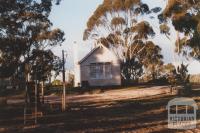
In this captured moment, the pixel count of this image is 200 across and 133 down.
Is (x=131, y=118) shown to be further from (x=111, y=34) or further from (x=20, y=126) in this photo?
(x=111, y=34)

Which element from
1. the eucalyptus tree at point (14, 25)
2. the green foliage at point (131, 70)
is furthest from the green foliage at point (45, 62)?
the green foliage at point (131, 70)

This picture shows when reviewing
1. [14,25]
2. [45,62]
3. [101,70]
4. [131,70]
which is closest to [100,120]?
[14,25]

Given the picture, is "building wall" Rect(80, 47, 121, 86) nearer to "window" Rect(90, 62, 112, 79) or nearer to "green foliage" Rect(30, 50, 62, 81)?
"window" Rect(90, 62, 112, 79)

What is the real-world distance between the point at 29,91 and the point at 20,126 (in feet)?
17.2

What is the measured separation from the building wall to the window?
1.16 ft

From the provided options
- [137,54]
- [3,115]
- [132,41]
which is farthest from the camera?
[137,54]

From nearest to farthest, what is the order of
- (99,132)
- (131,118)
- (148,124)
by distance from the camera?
1. (99,132)
2. (148,124)
3. (131,118)

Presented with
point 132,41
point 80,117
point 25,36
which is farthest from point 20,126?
point 132,41

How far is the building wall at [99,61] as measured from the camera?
51500mm

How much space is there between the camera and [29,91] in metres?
25.1

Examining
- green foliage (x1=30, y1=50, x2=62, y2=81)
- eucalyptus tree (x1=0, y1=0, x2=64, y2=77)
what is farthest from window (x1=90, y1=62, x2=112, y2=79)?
eucalyptus tree (x1=0, y1=0, x2=64, y2=77)

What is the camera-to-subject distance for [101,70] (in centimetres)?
5194

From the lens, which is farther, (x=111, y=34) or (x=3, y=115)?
(x=111, y=34)

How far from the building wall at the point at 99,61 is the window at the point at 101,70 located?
0.35 metres
